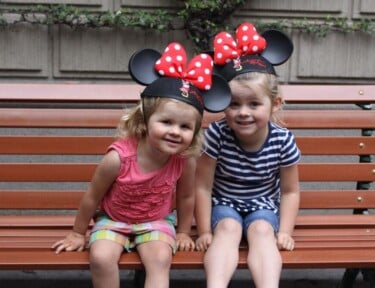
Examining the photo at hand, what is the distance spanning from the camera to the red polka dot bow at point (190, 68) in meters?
2.84

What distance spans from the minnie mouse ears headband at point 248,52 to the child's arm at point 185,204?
438 millimetres

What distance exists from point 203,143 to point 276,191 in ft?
1.44

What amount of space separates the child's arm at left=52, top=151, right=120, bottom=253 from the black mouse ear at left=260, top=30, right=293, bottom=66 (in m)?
0.85

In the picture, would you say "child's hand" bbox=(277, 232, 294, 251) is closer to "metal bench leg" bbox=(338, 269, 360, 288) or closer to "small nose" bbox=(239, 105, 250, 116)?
"small nose" bbox=(239, 105, 250, 116)

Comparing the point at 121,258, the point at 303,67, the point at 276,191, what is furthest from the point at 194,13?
the point at 121,258

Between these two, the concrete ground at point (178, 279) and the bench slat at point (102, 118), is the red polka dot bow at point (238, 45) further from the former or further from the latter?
the concrete ground at point (178, 279)

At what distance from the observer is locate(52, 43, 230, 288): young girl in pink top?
2.79 metres

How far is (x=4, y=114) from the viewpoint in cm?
338

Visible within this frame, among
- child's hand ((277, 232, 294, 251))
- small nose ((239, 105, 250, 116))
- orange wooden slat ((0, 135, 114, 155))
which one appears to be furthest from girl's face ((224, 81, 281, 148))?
orange wooden slat ((0, 135, 114, 155))

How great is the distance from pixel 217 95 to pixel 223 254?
650 mm

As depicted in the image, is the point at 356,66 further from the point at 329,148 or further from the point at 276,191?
the point at 276,191

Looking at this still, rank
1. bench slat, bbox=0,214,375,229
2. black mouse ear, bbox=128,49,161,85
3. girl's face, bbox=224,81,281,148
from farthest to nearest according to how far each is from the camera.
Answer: bench slat, bbox=0,214,375,229 → girl's face, bbox=224,81,281,148 → black mouse ear, bbox=128,49,161,85

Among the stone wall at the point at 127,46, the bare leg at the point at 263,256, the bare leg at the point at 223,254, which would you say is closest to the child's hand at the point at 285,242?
the bare leg at the point at 263,256

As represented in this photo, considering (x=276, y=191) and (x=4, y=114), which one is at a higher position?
(x=4, y=114)
